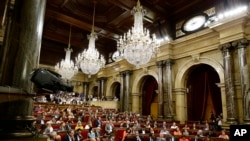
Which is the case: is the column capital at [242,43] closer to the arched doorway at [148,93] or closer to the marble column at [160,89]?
the marble column at [160,89]

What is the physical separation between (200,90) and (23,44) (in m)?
9.99

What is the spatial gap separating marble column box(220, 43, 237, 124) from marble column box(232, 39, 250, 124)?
0.37m

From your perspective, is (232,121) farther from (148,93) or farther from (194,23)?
(148,93)

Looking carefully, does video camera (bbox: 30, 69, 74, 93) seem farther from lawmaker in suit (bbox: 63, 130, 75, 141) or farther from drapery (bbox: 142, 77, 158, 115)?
drapery (bbox: 142, 77, 158, 115)

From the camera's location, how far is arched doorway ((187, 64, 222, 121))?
10.0 meters

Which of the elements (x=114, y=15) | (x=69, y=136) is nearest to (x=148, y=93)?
(x=114, y=15)

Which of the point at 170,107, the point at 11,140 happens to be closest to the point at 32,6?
the point at 11,140

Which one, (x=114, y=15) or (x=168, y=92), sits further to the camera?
(x=114, y=15)

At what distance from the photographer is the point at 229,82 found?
314 inches

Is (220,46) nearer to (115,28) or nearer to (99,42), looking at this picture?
(115,28)

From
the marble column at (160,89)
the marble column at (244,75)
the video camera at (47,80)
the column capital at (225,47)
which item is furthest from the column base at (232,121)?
the video camera at (47,80)

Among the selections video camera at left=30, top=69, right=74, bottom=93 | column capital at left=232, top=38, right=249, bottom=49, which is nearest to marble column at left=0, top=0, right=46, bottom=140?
video camera at left=30, top=69, right=74, bottom=93

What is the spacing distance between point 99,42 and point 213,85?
9.29 meters

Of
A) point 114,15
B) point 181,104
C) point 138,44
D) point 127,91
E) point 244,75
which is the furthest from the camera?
point 127,91
